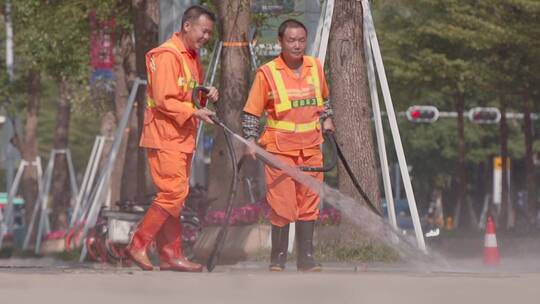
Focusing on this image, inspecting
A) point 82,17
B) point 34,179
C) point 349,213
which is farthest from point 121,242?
point 34,179

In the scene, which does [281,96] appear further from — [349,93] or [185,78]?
[349,93]

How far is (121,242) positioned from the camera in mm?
17453

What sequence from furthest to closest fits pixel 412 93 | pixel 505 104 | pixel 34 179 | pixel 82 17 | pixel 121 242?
pixel 34 179, pixel 412 93, pixel 505 104, pixel 82 17, pixel 121 242

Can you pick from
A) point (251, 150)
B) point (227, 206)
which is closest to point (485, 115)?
point (251, 150)

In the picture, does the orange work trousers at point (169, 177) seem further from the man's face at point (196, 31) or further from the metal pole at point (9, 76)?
the metal pole at point (9, 76)

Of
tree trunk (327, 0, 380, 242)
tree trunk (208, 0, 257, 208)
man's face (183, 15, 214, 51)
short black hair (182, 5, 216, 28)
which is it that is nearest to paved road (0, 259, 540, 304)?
man's face (183, 15, 214, 51)

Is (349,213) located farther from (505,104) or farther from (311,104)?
(505,104)

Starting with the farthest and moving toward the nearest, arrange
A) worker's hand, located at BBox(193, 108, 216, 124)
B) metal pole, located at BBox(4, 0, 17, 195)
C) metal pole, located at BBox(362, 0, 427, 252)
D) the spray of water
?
metal pole, located at BBox(4, 0, 17, 195) → metal pole, located at BBox(362, 0, 427, 252) → the spray of water → worker's hand, located at BBox(193, 108, 216, 124)

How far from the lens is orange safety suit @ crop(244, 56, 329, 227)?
452 inches

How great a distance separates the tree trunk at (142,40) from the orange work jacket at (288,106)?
1032 cm

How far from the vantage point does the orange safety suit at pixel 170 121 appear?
36.3ft

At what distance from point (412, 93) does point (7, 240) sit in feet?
43.3

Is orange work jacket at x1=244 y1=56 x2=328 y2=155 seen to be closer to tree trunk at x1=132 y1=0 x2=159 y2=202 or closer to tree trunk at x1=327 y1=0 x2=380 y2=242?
tree trunk at x1=327 y1=0 x2=380 y2=242

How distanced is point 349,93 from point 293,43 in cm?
484
